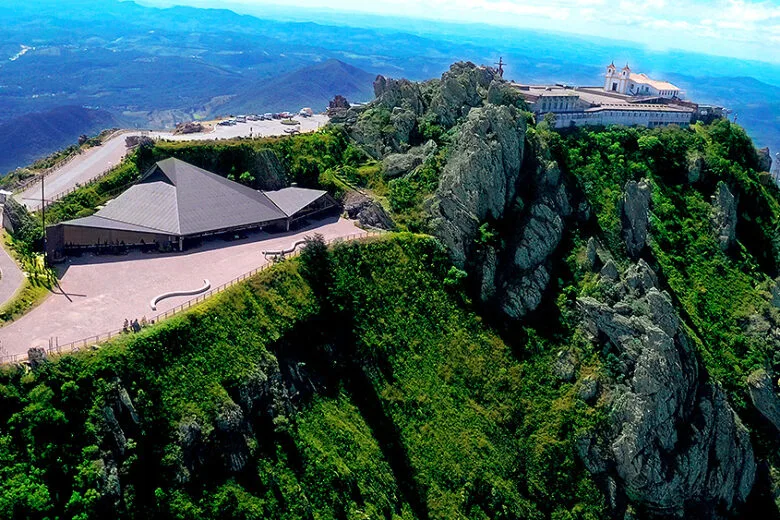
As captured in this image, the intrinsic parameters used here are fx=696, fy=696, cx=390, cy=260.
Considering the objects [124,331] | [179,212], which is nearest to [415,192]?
[179,212]

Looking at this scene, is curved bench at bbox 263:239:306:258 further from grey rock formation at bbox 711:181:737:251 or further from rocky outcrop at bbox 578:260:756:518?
grey rock formation at bbox 711:181:737:251

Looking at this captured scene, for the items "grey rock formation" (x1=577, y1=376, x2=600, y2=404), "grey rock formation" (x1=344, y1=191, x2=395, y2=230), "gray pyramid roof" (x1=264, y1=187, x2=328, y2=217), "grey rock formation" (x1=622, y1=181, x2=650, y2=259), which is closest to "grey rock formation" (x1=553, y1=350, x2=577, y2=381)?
"grey rock formation" (x1=577, y1=376, x2=600, y2=404)

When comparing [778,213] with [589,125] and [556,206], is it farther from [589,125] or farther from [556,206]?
[556,206]

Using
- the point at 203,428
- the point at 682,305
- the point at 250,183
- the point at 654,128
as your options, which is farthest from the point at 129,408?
the point at 654,128

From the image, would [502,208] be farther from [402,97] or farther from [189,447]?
[189,447]

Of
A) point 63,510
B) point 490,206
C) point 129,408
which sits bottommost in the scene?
point 63,510

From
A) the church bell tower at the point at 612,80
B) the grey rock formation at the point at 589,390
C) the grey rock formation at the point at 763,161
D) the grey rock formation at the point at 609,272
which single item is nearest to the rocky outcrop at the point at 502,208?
the grey rock formation at the point at 609,272
